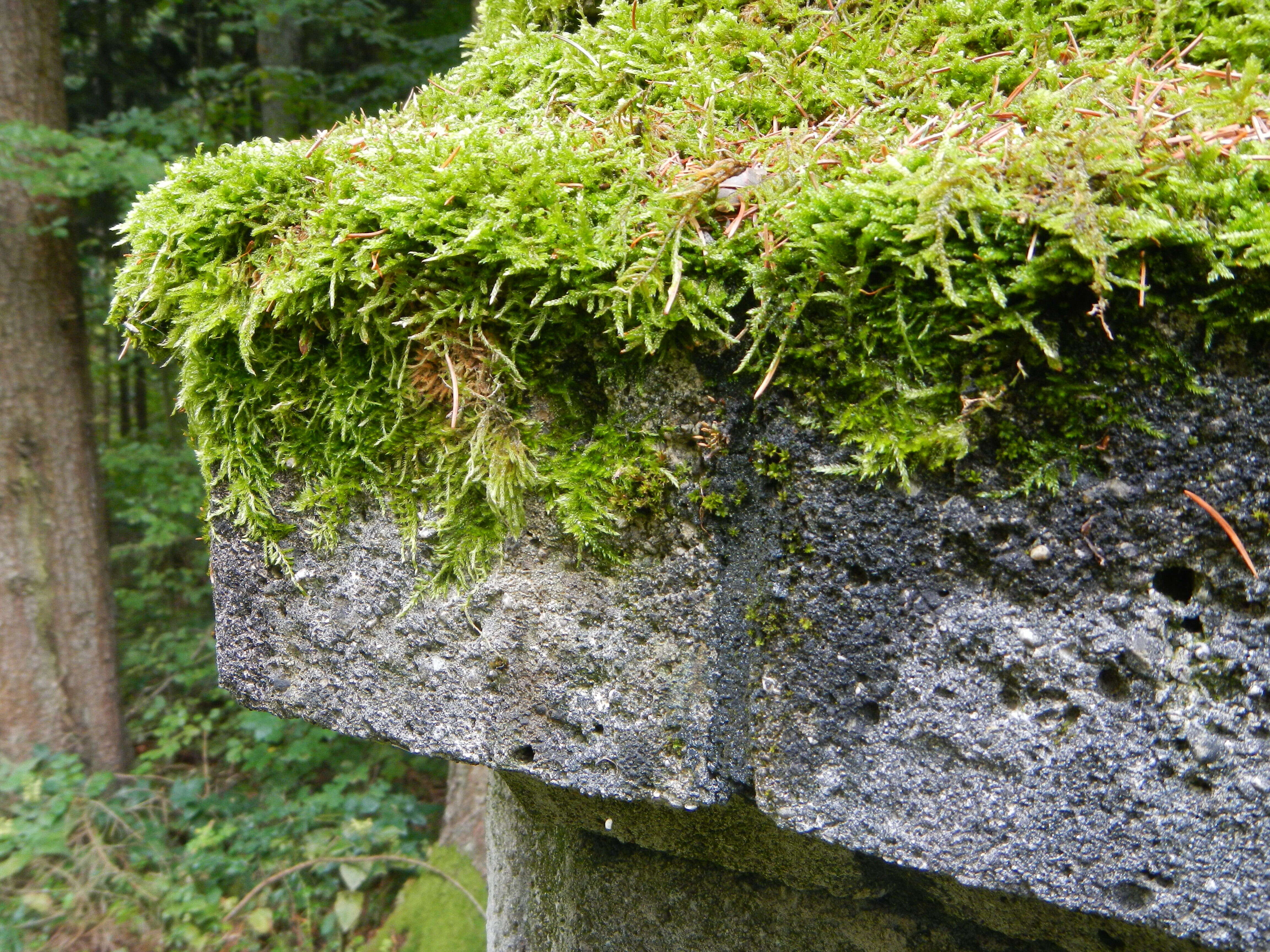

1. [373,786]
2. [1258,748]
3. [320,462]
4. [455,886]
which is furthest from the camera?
[373,786]

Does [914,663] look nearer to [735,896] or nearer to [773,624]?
[773,624]

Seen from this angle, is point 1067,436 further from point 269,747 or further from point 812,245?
point 269,747

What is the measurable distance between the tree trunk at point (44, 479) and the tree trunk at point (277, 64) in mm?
1104

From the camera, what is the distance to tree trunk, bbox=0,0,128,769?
372 centimetres

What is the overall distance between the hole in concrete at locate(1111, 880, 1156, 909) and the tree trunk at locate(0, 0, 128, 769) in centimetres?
484

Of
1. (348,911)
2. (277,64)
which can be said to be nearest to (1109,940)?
(348,911)

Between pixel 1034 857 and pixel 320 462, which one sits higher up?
pixel 320 462

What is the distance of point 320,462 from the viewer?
101 centimetres

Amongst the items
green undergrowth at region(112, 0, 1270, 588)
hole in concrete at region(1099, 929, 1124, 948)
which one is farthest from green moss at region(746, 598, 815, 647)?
hole in concrete at region(1099, 929, 1124, 948)

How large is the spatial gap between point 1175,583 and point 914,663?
268 millimetres

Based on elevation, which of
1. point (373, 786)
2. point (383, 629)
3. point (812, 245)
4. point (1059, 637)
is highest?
point (812, 245)

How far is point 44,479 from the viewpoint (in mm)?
3943

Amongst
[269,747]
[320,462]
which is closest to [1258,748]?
[320,462]

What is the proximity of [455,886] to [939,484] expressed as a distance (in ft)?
10.1
